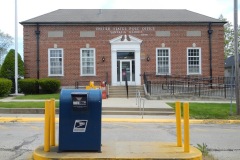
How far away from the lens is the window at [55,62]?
2827 centimetres

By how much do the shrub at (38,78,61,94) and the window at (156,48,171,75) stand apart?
8814 mm

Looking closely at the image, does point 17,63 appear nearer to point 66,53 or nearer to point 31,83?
point 31,83

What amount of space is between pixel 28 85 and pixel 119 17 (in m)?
10.0

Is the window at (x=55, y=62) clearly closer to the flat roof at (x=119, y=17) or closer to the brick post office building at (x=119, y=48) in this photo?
the brick post office building at (x=119, y=48)

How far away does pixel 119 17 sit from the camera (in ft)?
96.6

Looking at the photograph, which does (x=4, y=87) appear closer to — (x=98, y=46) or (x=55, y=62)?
(x=55, y=62)

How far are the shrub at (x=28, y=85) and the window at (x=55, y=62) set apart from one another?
80.6 inches

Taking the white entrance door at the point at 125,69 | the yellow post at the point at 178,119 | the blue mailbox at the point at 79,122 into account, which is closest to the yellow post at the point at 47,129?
the blue mailbox at the point at 79,122

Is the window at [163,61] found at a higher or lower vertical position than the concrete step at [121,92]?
higher

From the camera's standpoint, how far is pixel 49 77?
1107 inches

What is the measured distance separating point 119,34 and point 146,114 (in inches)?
541

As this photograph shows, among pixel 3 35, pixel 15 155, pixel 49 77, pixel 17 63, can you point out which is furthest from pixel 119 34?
pixel 3 35

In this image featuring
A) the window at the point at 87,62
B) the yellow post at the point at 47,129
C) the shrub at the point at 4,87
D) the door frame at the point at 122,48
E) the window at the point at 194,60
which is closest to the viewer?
the yellow post at the point at 47,129

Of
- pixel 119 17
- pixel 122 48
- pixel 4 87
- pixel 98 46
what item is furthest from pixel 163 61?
pixel 4 87
